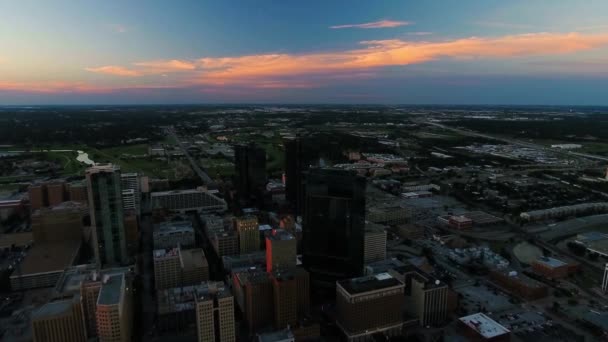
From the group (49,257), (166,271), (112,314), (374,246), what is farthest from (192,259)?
(374,246)

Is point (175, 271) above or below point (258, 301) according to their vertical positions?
below

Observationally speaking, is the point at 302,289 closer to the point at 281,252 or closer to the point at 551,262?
the point at 281,252

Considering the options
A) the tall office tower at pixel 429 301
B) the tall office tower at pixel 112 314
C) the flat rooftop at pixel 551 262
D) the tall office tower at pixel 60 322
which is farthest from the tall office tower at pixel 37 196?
the flat rooftop at pixel 551 262

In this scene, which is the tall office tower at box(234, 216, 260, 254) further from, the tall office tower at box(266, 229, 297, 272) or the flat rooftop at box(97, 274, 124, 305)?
the flat rooftop at box(97, 274, 124, 305)

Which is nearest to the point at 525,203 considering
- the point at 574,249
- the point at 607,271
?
the point at 574,249

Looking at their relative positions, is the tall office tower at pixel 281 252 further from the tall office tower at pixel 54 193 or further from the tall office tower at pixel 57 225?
the tall office tower at pixel 54 193

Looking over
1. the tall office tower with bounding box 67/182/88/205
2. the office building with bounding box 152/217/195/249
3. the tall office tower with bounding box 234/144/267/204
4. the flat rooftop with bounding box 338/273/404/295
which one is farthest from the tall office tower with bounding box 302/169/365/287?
the tall office tower with bounding box 67/182/88/205

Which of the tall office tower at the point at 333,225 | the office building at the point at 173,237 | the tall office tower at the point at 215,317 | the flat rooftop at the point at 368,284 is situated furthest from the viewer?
the office building at the point at 173,237
